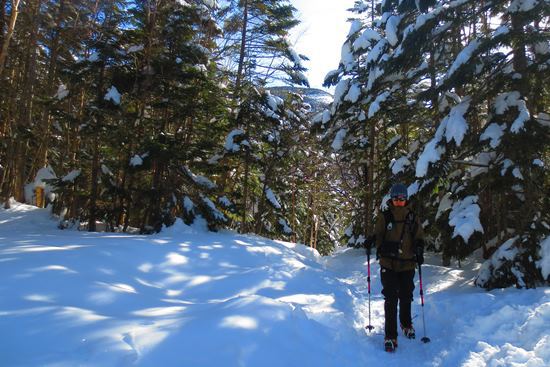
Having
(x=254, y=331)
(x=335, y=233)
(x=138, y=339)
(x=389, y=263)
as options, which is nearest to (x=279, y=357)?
(x=254, y=331)

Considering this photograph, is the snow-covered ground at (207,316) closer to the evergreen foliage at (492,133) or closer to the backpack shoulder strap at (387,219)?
the evergreen foliage at (492,133)

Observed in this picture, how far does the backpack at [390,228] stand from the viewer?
18.4ft

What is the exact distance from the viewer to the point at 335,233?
41094mm

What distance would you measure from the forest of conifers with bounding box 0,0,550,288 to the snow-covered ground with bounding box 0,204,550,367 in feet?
6.69

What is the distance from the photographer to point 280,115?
15.7 meters

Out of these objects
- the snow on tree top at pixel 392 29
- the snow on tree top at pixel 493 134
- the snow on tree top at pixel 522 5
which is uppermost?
the snow on tree top at pixel 392 29

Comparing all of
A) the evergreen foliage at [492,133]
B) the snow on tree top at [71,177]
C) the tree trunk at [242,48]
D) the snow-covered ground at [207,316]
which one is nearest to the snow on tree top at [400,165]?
the evergreen foliage at [492,133]

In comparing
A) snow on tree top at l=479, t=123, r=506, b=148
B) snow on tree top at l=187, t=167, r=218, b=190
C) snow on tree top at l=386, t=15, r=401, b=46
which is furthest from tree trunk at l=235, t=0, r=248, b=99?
snow on tree top at l=479, t=123, r=506, b=148

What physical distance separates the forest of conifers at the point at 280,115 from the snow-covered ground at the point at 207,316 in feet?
6.69

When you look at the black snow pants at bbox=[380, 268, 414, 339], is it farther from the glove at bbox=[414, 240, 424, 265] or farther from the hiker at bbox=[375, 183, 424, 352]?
the glove at bbox=[414, 240, 424, 265]

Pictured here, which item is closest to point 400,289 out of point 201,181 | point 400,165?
point 400,165

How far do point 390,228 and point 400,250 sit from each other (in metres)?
0.34

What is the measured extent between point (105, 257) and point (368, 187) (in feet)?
38.4

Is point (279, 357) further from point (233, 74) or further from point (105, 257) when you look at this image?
point (233, 74)
